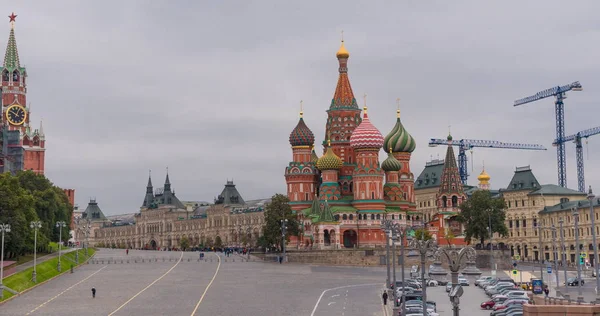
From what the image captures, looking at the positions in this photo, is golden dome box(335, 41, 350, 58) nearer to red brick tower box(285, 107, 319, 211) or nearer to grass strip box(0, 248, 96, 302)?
red brick tower box(285, 107, 319, 211)

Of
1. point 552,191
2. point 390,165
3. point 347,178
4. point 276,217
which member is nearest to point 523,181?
point 552,191

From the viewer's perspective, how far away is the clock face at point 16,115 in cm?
19325

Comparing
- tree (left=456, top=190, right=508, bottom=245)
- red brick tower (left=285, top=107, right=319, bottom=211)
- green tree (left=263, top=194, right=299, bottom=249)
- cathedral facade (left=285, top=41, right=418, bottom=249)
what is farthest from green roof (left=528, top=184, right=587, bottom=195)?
green tree (left=263, top=194, right=299, bottom=249)

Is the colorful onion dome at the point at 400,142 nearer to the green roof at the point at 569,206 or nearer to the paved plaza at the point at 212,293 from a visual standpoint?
the green roof at the point at 569,206

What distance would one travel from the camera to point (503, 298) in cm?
6619

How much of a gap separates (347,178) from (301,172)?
8.11 metres

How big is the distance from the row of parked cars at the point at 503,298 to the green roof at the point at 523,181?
3351 inches

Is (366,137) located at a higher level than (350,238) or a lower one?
higher

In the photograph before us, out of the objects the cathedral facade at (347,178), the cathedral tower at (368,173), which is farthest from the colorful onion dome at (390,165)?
the cathedral tower at (368,173)

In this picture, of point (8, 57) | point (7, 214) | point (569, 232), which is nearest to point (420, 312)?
point (7, 214)

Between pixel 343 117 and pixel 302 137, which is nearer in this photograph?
pixel 302 137

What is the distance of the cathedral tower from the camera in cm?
14912

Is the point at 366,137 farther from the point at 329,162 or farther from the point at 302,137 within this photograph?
the point at 302,137

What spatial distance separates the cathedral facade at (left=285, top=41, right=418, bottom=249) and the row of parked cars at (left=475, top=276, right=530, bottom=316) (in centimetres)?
5755
